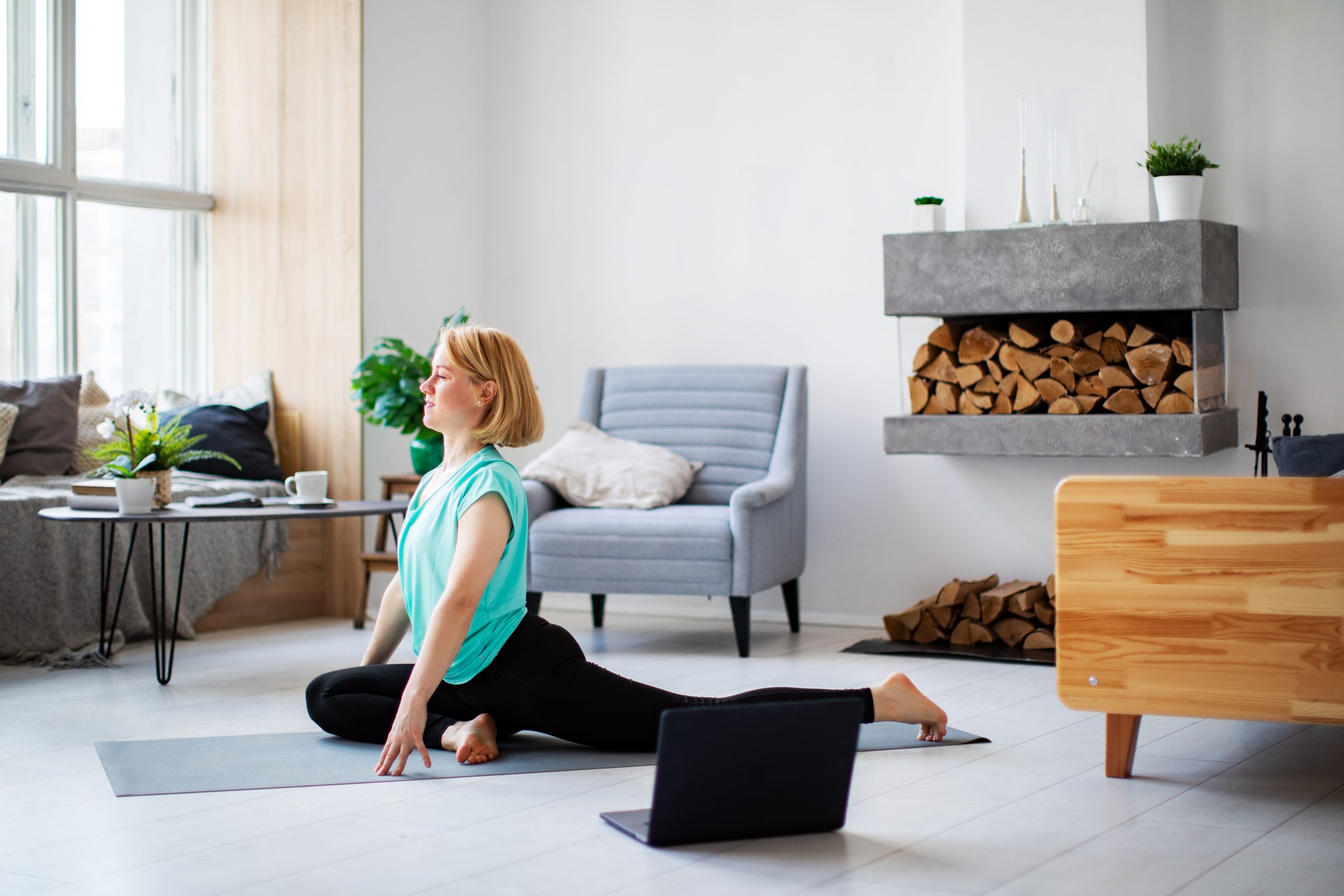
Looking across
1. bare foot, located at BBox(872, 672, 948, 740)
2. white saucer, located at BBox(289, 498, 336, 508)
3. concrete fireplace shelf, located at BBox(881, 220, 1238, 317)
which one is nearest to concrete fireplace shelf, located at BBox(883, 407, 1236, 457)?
concrete fireplace shelf, located at BBox(881, 220, 1238, 317)

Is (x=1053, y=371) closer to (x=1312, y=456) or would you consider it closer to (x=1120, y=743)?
(x=1312, y=456)

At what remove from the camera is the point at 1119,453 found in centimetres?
405

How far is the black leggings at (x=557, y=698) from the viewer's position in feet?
8.74

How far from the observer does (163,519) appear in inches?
136

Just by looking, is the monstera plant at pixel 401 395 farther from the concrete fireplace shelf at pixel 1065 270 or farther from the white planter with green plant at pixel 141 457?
the concrete fireplace shelf at pixel 1065 270

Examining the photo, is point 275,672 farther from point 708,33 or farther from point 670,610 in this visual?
point 708,33

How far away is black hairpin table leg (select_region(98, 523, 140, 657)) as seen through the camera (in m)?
3.93

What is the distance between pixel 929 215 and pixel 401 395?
Answer: 74.6 inches

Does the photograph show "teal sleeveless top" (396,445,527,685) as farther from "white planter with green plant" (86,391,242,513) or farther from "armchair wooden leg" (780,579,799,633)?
"armchair wooden leg" (780,579,799,633)

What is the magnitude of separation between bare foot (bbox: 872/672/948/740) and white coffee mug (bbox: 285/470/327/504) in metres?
1.82

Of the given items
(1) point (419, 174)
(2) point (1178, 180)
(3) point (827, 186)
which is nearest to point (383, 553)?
(1) point (419, 174)

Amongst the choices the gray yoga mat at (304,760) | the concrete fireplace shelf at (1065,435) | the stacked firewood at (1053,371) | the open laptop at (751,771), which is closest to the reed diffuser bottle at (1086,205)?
the stacked firewood at (1053,371)

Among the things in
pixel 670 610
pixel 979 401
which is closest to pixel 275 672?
pixel 670 610

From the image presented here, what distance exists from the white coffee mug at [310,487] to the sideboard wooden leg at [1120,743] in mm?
2235
